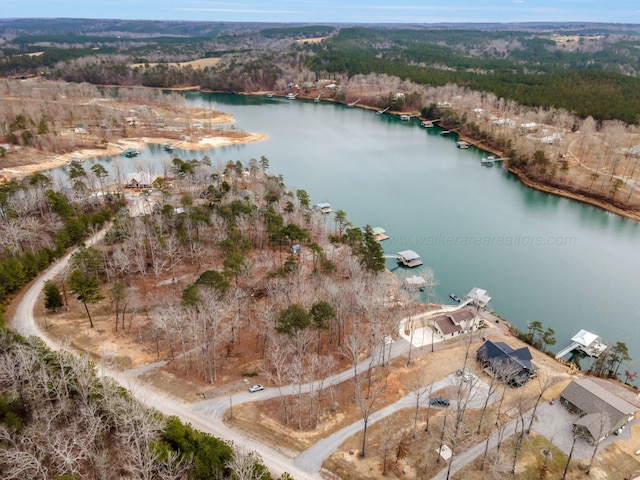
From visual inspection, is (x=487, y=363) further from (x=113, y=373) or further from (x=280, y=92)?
(x=280, y=92)

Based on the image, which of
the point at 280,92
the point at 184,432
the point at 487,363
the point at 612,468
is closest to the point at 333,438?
the point at 184,432

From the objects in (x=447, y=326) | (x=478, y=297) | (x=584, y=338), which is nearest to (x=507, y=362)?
(x=447, y=326)

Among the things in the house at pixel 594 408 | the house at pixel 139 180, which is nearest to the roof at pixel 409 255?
the house at pixel 594 408

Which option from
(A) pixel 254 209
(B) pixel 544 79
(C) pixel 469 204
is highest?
(B) pixel 544 79

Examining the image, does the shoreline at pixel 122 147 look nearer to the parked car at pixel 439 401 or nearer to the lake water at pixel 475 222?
the lake water at pixel 475 222

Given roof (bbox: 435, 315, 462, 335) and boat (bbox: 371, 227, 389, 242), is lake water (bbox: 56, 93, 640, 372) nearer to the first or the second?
boat (bbox: 371, 227, 389, 242)

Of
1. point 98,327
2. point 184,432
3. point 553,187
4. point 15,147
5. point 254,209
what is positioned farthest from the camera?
point 15,147

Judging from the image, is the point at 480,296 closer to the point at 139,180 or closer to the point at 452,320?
the point at 452,320
